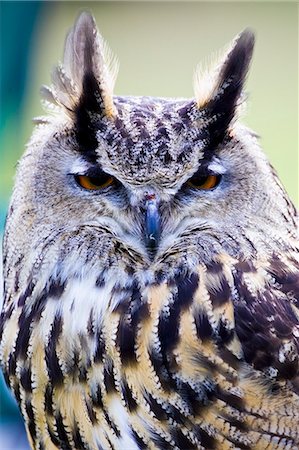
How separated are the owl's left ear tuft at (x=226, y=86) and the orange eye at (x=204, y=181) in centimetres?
6

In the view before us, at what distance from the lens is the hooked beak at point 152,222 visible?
3.81 ft

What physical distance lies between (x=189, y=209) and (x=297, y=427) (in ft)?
1.18

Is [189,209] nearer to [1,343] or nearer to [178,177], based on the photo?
[178,177]

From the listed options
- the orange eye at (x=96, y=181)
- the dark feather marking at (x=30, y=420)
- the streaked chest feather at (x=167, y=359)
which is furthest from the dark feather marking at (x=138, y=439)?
the orange eye at (x=96, y=181)

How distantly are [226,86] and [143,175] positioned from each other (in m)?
0.21

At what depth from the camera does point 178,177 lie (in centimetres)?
118

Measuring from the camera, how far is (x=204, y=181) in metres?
1.22

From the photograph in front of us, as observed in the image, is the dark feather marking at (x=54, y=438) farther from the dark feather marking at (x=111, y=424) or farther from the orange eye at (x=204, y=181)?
the orange eye at (x=204, y=181)

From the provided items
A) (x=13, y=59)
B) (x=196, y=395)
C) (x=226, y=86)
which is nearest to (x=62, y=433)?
(x=196, y=395)

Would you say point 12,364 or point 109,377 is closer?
point 109,377

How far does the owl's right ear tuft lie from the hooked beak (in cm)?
15

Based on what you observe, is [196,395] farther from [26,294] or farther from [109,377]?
[26,294]

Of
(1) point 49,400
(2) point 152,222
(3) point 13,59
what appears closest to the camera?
(2) point 152,222

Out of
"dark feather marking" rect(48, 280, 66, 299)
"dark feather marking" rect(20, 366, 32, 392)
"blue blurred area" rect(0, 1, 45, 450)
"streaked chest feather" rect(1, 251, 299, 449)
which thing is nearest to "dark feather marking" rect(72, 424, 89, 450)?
"streaked chest feather" rect(1, 251, 299, 449)
